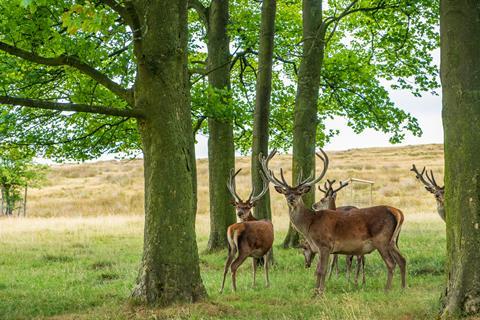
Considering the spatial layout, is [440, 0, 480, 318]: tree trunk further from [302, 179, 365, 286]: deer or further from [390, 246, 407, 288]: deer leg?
[302, 179, 365, 286]: deer

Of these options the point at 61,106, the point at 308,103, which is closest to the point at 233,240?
the point at 61,106

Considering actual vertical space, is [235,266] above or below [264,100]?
below

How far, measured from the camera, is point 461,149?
7.80m

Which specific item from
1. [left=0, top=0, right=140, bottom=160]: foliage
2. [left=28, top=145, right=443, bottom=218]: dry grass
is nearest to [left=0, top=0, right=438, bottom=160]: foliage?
[left=0, top=0, right=140, bottom=160]: foliage

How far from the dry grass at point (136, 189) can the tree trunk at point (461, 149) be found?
25.4 metres

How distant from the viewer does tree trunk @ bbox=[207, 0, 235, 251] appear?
17312 millimetres

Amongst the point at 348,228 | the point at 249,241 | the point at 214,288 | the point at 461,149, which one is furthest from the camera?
the point at 249,241

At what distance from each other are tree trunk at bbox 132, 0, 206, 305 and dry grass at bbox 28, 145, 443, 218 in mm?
23545

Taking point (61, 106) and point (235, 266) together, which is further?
point (235, 266)

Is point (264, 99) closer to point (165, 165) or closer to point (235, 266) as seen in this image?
point (235, 266)

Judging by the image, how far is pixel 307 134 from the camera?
16.9 m

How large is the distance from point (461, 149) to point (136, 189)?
154ft

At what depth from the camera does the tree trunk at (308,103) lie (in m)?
16.8

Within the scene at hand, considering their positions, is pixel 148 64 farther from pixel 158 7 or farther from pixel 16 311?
pixel 16 311
